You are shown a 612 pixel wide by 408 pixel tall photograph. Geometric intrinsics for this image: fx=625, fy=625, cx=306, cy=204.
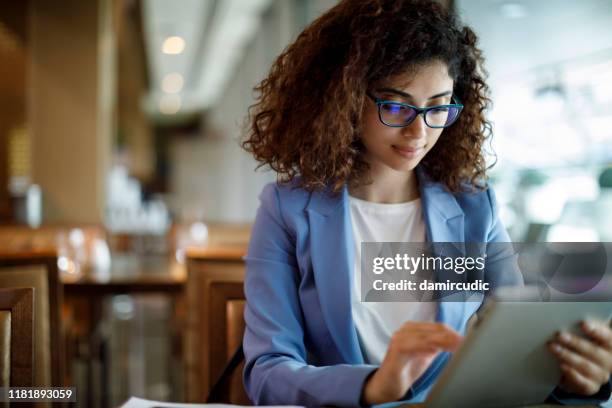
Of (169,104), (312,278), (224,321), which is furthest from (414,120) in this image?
(169,104)

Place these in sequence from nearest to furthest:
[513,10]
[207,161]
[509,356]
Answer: [509,356] → [513,10] → [207,161]

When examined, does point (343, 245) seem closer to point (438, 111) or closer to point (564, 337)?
point (438, 111)

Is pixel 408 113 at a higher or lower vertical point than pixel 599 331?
higher

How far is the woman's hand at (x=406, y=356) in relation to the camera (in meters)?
0.77

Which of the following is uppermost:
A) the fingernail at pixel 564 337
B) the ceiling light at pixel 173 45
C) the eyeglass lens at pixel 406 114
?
the ceiling light at pixel 173 45

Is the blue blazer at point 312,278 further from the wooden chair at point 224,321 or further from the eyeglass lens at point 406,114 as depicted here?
the wooden chair at point 224,321

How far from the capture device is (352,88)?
3.54 ft

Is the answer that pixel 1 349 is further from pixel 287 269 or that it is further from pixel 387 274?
pixel 387 274

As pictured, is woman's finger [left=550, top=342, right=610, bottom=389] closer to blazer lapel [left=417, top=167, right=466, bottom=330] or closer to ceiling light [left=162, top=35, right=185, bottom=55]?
blazer lapel [left=417, top=167, right=466, bottom=330]

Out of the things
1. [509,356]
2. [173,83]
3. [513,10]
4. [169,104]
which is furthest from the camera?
[169,104]

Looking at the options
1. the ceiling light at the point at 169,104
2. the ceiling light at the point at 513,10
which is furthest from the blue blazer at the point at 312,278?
the ceiling light at the point at 169,104

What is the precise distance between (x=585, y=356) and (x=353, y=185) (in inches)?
20.6

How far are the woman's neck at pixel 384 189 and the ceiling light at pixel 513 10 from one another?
3.95ft

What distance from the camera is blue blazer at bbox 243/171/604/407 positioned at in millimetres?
1047
